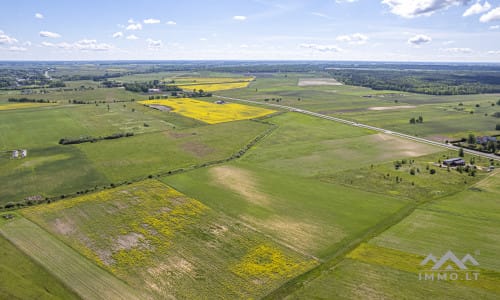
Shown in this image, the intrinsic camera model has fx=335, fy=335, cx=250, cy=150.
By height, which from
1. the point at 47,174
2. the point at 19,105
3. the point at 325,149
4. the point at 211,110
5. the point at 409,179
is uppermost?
the point at 211,110

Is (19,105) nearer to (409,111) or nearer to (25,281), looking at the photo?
(25,281)

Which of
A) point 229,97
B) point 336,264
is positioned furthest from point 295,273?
point 229,97

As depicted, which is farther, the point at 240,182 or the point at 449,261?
the point at 240,182

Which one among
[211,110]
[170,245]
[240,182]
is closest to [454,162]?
[240,182]

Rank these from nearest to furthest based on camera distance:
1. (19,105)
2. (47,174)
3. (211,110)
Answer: (47,174) → (211,110) → (19,105)

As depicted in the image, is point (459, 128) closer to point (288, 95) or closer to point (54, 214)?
point (288, 95)

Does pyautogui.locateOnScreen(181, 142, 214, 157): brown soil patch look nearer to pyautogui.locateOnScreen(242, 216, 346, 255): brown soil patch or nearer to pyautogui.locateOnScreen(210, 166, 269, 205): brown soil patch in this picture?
pyautogui.locateOnScreen(210, 166, 269, 205): brown soil patch

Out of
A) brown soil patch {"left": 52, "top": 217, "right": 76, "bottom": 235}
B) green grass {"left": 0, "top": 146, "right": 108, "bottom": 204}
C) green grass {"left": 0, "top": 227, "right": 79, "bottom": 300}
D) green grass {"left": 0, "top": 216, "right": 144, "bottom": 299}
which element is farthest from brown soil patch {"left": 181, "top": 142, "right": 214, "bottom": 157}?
green grass {"left": 0, "top": 227, "right": 79, "bottom": 300}
